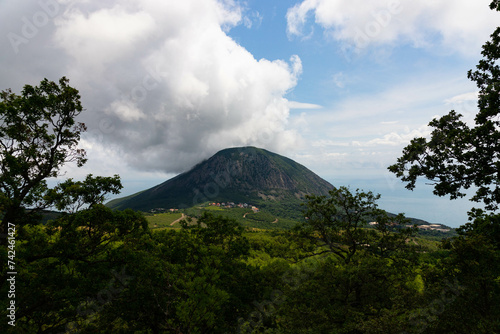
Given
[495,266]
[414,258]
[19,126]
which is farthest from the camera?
[414,258]

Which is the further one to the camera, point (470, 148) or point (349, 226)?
point (349, 226)

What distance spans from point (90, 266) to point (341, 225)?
891 inches

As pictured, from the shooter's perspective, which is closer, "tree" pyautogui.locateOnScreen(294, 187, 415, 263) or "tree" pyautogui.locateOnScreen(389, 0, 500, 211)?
"tree" pyautogui.locateOnScreen(389, 0, 500, 211)

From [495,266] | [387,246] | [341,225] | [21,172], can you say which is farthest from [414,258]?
[21,172]

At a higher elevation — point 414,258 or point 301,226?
point 301,226

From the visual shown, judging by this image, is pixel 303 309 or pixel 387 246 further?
pixel 387 246

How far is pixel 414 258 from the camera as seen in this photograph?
20.0 metres

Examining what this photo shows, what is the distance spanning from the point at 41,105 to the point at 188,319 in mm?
18648

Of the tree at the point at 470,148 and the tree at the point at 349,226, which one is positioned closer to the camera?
the tree at the point at 470,148

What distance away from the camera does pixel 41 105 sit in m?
15.9

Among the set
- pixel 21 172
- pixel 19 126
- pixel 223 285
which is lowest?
pixel 223 285

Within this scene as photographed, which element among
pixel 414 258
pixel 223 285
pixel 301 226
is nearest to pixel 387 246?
pixel 414 258

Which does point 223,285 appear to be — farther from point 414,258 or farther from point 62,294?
point 414,258

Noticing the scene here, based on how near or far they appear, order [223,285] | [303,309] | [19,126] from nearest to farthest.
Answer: [19,126], [303,309], [223,285]
